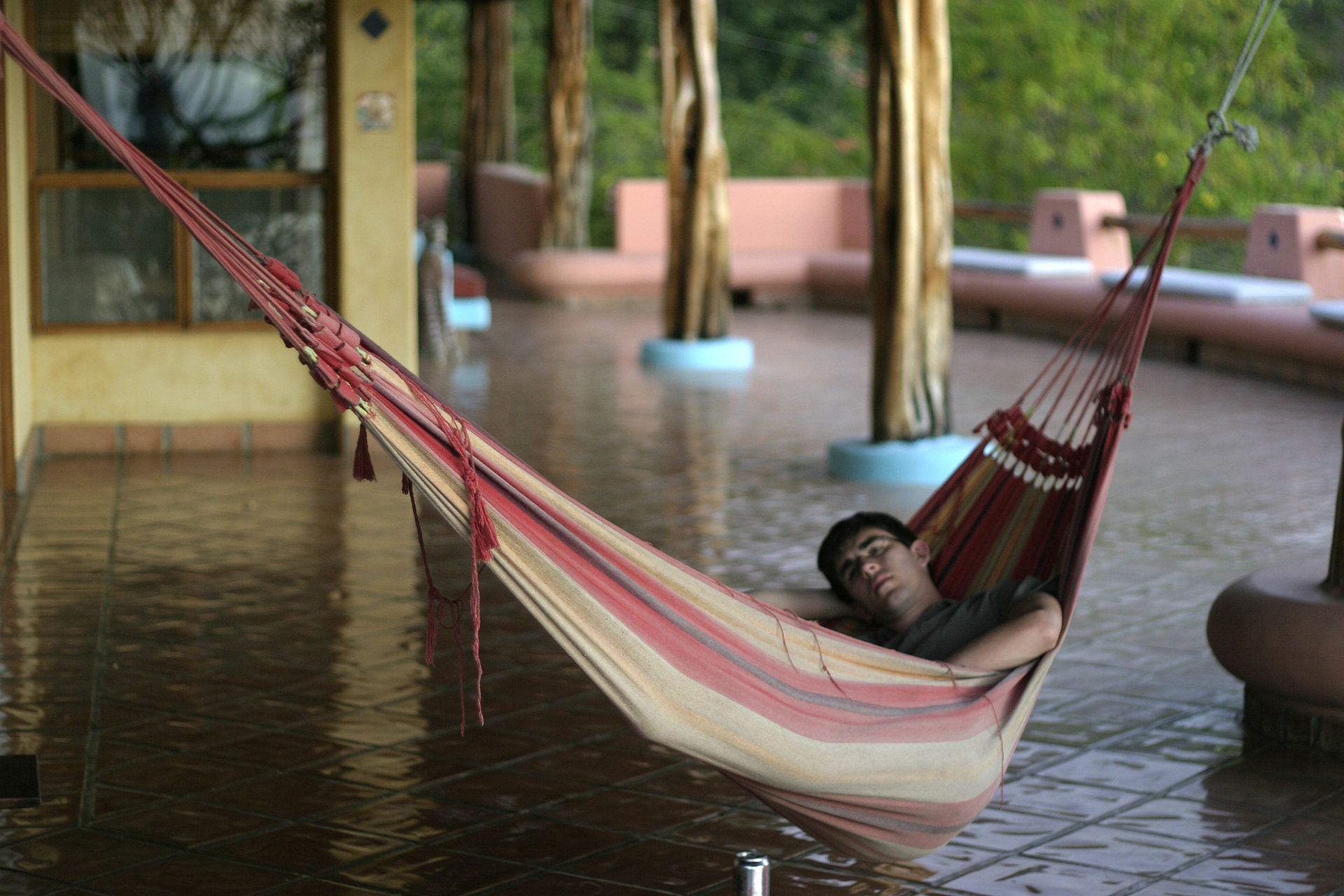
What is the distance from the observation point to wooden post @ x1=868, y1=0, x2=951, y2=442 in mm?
6090

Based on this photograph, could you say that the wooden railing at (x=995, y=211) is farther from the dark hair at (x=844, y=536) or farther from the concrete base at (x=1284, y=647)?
the dark hair at (x=844, y=536)

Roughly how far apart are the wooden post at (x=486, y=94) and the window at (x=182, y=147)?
29.6 ft

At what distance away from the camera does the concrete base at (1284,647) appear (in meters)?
3.26

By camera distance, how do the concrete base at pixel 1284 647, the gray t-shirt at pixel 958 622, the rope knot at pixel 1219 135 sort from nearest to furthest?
the gray t-shirt at pixel 958 622 < the rope knot at pixel 1219 135 < the concrete base at pixel 1284 647

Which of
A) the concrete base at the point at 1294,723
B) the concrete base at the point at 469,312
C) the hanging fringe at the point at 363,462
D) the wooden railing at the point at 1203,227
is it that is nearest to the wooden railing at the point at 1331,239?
the wooden railing at the point at 1203,227

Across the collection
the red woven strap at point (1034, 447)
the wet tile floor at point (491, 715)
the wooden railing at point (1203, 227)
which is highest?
the wooden railing at point (1203, 227)

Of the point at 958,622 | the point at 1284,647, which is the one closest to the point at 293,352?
the point at 958,622

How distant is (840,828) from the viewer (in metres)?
2.48

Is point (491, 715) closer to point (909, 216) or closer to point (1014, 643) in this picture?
point (1014, 643)

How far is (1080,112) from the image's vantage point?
1590cm

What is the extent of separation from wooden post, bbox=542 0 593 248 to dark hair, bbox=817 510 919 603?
34.9 feet

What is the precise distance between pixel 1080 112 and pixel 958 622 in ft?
45.5

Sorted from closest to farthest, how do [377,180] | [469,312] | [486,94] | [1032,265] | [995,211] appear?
1. [377,180]
2. [469,312]
3. [1032,265]
4. [995,211]
5. [486,94]

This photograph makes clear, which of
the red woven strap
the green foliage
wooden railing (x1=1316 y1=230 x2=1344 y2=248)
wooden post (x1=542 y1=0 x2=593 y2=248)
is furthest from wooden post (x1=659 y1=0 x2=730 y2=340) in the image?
the red woven strap
